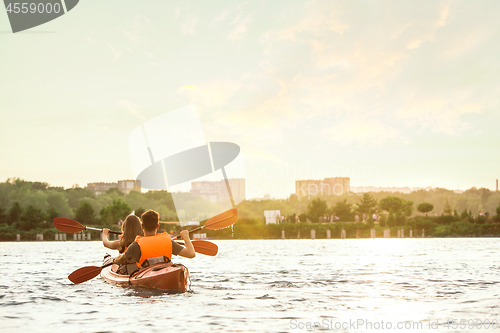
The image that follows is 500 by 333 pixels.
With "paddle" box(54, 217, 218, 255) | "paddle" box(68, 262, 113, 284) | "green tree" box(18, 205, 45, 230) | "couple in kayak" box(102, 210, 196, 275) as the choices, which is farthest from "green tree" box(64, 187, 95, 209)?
"couple in kayak" box(102, 210, 196, 275)

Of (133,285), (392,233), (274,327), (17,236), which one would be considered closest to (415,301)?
(274,327)

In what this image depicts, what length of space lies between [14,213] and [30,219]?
756cm

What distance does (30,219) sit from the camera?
136625mm

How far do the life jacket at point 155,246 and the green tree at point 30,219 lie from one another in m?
135

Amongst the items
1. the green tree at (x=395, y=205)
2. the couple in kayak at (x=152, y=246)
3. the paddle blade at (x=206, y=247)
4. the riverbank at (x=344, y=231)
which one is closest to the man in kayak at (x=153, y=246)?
the couple in kayak at (x=152, y=246)

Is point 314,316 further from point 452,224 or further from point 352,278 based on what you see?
point 452,224

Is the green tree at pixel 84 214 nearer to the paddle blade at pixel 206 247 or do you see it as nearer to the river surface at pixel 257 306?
the river surface at pixel 257 306

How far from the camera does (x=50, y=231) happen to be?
454 feet

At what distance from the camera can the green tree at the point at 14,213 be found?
140113mm

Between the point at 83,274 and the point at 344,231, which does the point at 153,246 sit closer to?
the point at 83,274

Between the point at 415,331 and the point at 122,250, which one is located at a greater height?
the point at 122,250

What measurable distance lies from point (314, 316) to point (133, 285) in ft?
20.5

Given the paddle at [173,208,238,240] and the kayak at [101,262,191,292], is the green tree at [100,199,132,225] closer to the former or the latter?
the paddle at [173,208,238,240]

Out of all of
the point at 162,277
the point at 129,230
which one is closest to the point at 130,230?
the point at 129,230
